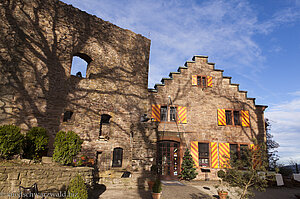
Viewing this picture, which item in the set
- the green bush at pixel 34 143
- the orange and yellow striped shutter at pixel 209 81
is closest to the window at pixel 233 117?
the orange and yellow striped shutter at pixel 209 81

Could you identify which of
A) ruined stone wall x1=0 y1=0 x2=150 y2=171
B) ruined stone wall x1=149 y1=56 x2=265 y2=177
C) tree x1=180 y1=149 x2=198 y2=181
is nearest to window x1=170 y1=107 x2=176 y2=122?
ruined stone wall x1=149 y1=56 x2=265 y2=177

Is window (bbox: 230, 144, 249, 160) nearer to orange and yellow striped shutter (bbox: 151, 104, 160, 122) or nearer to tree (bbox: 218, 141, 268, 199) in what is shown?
orange and yellow striped shutter (bbox: 151, 104, 160, 122)

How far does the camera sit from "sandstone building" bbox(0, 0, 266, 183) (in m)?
9.48

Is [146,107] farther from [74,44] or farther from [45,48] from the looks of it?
[45,48]

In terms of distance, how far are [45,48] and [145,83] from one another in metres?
6.63

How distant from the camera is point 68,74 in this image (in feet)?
35.6

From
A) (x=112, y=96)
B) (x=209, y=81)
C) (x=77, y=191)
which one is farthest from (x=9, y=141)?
(x=209, y=81)

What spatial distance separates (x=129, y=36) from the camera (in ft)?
45.4

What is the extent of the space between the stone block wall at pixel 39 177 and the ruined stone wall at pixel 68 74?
3984 millimetres

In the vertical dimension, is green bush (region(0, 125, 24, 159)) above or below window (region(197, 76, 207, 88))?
below

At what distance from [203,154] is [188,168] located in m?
1.73

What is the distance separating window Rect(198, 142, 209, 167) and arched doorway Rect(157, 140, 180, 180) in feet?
5.37

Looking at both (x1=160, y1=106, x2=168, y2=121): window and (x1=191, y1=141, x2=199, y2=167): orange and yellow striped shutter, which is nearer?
(x1=191, y1=141, x2=199, y2=167): orange and yellow striped shutter

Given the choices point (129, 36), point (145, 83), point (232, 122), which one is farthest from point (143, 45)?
point (232, 122)
